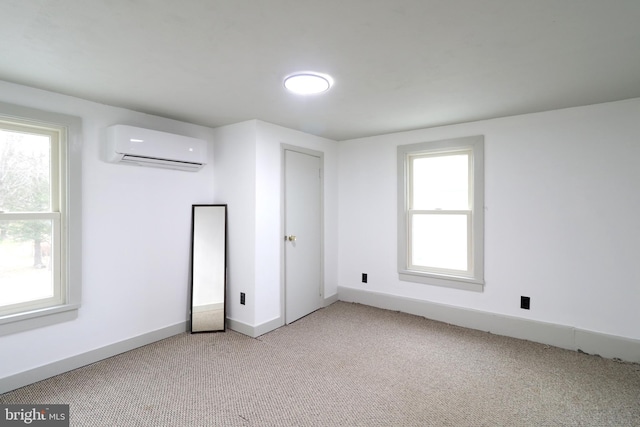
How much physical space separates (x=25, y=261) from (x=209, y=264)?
153 centimetres

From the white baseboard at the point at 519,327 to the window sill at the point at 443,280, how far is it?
24 centimetres

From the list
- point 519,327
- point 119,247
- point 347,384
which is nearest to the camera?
point 347,384

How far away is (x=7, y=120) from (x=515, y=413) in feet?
13.7

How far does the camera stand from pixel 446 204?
383cm

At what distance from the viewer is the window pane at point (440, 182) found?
3.72m

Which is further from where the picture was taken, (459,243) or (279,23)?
(459,243)

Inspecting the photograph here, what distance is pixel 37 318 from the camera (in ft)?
8.13


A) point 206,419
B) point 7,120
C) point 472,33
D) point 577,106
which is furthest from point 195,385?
point 577,106

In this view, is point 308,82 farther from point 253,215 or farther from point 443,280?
point 443,280

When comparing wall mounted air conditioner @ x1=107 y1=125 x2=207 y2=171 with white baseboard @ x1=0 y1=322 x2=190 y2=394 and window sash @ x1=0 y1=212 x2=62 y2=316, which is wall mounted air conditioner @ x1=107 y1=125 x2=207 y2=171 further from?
white baseboard @ x1=0 y1=322 x2=190 y2=394

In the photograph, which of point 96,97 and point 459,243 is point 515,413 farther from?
point 96,97

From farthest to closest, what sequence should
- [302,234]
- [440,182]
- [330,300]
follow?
[330,300] → [302,234] → [440,182]

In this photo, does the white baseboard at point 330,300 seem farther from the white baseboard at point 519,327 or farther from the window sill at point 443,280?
the window sill at point 443,280

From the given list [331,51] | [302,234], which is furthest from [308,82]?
[302,234]
